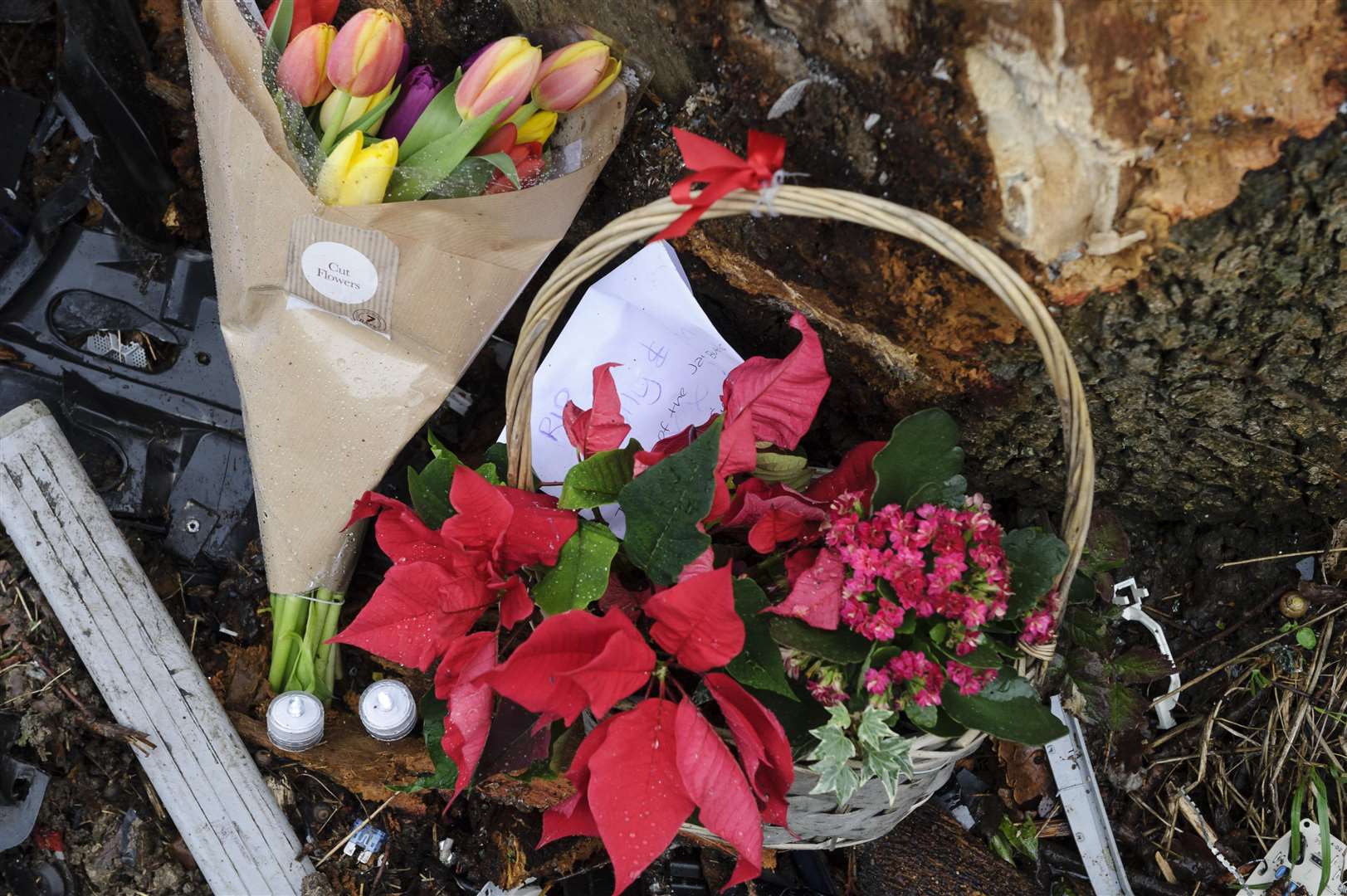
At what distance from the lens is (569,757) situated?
44.5 inches

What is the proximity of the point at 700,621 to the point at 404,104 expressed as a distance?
2.87ft

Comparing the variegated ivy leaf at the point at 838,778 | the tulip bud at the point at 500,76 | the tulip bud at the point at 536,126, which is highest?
the tulip bud at the point at 500,76

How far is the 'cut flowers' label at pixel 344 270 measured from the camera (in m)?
1.27

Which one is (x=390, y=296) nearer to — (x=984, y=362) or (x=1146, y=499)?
(x=984, y=362)

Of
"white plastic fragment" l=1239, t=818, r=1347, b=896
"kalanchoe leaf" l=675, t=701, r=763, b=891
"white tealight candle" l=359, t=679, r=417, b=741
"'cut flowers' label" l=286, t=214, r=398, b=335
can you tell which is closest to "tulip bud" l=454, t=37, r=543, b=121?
"'cut flowers' label" l=286, t=214, r=398, b=335

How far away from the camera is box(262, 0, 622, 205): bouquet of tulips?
1.22m

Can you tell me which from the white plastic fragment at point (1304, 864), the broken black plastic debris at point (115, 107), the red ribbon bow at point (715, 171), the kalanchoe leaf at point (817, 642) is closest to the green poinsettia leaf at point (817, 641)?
the kalanchoe leaf at point (817, 642)

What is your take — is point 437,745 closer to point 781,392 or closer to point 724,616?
point 724,616

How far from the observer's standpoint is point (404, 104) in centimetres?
135

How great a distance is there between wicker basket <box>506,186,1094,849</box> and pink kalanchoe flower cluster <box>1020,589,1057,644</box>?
0.04ft

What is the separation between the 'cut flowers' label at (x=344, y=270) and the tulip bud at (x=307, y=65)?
6.5 inches

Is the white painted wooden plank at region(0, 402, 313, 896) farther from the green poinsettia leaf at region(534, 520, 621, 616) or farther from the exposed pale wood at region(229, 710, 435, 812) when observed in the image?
the green poinsettia leaf at region(534, 520, 621, 616)

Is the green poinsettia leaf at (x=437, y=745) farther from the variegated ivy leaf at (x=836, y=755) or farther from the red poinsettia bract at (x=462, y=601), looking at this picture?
the variegated ivy leaf at (x=836, y=755)

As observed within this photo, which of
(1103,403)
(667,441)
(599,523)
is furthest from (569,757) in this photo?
(1103,403)
